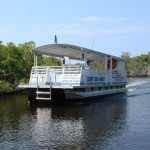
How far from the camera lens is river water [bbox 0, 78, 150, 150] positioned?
14641 millimetres

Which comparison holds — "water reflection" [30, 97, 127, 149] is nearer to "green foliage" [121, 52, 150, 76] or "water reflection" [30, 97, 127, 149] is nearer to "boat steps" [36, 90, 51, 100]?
"boat steps" [36, 90, 51, 100]

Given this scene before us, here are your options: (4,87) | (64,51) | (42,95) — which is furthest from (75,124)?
(4,87)

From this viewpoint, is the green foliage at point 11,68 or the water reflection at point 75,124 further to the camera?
the green foliage at point 11,68

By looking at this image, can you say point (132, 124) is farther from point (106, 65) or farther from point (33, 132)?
point (106, 65)

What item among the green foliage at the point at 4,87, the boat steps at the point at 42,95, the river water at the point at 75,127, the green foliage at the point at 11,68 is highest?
the green foliage at the point at 11,68

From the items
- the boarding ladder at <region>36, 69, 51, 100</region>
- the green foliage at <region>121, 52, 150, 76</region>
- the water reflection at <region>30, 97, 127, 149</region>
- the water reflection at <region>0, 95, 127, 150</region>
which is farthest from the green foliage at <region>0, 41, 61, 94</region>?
the green foliage at <region>121, 52, 150, 76</region>

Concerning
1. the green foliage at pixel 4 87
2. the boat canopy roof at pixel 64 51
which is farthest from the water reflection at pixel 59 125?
the green foliage at pixel 4 87

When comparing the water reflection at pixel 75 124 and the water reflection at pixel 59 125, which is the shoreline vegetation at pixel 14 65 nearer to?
the water reflection at pixel 59 125

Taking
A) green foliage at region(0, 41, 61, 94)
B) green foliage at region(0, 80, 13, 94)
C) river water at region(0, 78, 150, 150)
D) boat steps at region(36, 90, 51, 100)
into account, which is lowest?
river water at region(0, 78, 150, 150)

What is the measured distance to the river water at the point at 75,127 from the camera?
14641 millimetres

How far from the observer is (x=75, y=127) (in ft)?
59.9

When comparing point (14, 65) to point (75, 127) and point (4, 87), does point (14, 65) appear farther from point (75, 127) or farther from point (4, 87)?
point (75, 127)

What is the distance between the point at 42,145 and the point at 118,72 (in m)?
21.9

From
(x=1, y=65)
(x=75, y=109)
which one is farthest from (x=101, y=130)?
(x=1, y=65)
